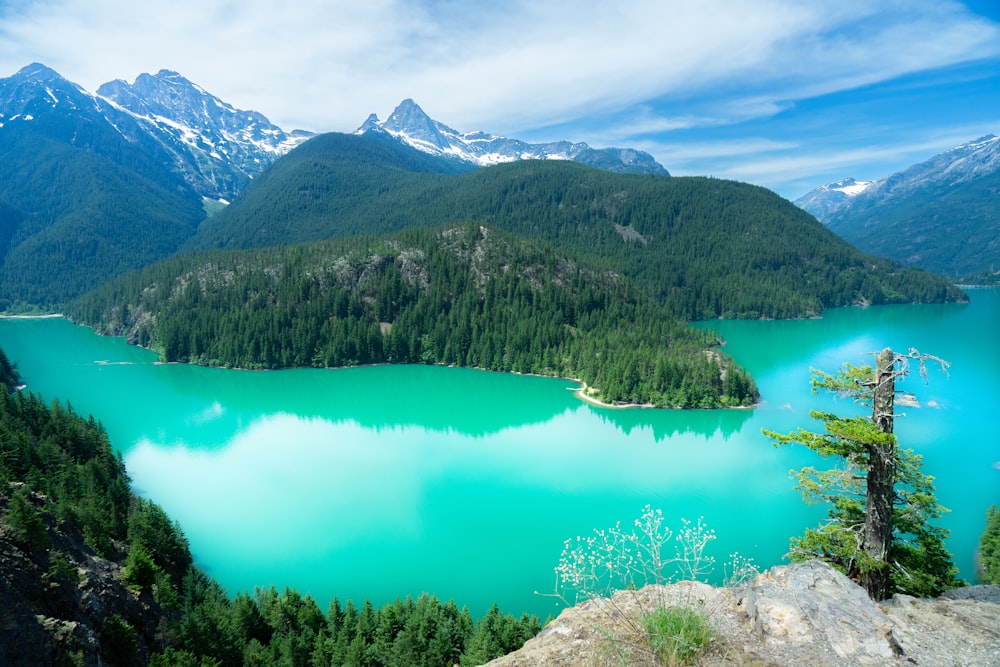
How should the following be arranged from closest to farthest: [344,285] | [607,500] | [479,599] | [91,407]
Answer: [479,599]
[607,500]
[91,407]
[344,285]

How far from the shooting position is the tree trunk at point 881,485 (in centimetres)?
1110

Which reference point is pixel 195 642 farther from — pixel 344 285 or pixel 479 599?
pixel 344 285

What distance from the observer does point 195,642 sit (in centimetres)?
1919

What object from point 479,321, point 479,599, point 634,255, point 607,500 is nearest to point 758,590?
point 479,599

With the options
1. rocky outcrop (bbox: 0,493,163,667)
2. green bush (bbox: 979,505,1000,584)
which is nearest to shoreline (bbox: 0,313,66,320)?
rocky outcrop (bbox: 0,493,163,667)

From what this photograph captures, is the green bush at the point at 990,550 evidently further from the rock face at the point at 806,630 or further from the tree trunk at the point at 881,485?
the rock face at the point at 806,630

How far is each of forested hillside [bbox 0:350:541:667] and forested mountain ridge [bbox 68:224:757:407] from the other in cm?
5095

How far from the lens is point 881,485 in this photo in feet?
37.5

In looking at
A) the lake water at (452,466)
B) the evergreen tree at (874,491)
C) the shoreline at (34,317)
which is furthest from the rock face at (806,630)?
the shoreline at (34,317)

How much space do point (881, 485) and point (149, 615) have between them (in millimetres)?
24359

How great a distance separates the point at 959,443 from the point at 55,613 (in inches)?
2548

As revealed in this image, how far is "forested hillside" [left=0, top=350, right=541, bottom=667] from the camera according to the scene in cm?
1462

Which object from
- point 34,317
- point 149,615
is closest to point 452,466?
point 149,615

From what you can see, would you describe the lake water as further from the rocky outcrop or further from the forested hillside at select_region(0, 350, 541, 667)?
the rocky outcrop
